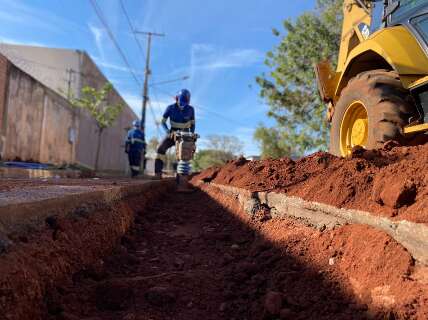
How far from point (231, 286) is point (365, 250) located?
0.90 metres

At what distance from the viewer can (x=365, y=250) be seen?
2.13 metres

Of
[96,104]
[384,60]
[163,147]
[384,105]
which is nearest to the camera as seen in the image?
[384,105]

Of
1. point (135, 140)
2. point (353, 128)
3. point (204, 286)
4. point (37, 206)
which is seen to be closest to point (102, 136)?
point (135, 140)

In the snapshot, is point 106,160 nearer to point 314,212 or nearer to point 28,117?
point 28,117

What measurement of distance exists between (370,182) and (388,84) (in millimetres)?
2211

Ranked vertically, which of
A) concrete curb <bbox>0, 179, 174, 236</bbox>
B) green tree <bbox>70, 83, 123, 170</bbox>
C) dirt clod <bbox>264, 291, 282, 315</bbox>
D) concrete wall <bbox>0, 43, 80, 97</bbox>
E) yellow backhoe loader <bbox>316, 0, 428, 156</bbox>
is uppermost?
concrete wall <bbox>0, 43, 80, 97</bbox>

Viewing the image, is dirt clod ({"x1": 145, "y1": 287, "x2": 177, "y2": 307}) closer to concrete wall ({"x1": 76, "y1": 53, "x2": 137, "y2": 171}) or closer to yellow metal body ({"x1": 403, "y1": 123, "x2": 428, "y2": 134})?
yellow metal body ({"x1": 403, "y1": 123, "x2": 428, "y2": 134})

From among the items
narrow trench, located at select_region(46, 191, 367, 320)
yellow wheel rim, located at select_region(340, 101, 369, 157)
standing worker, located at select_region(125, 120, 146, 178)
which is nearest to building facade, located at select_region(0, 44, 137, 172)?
standing worker, located at select_region(125, 120, 146, 178)

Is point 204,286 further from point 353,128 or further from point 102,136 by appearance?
point 102,136

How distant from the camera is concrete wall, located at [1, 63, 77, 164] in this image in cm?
1350

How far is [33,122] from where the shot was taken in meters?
15.7

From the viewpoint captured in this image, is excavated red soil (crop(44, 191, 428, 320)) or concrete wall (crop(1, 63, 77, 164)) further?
concrete wall (crop(1, 63, 77, 164))

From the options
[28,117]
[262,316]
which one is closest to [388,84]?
[262,316]

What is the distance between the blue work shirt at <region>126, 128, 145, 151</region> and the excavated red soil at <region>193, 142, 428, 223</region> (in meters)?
11.0
